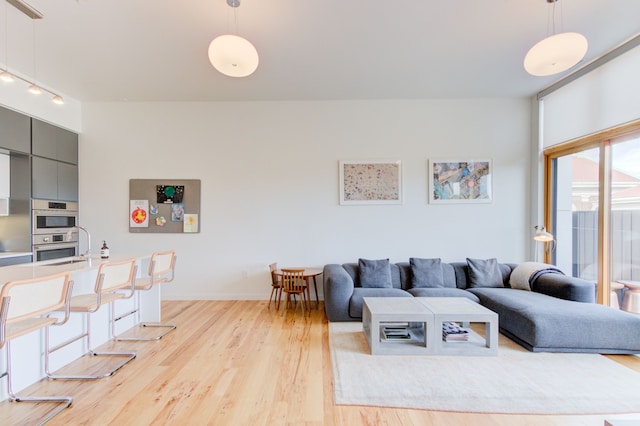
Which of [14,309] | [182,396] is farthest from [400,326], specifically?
[14,309]

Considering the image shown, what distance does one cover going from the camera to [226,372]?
2506mm

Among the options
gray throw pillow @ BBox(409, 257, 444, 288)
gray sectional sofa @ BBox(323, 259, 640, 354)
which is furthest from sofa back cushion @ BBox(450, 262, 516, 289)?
gray throw pillow @ BBox(409, 257, 444, 288)

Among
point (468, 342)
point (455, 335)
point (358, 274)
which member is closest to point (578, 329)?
point (468, 342)

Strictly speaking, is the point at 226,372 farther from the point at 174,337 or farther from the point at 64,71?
the point at 64,71

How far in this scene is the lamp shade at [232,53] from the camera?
236 centimetres

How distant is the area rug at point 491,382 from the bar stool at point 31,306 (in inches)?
84.2

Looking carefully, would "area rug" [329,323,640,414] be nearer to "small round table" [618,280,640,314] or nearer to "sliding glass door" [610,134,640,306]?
"small round table" [618,280,640,314]

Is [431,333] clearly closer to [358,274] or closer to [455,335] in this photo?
[455,335]

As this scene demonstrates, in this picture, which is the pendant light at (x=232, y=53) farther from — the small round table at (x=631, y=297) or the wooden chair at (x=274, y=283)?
the small round table at (x=631, y=297)

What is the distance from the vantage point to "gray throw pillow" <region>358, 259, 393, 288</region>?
409 centimetres

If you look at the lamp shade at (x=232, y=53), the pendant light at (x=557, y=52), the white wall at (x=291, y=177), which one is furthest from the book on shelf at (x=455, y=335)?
the lamp shade at (x=232, y=53)

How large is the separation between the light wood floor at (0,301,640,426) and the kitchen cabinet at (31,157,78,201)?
2719mm

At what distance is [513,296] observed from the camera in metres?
3.45

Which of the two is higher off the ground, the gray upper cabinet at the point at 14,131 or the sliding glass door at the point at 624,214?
the gray upper cabinet at the point at 14,131
